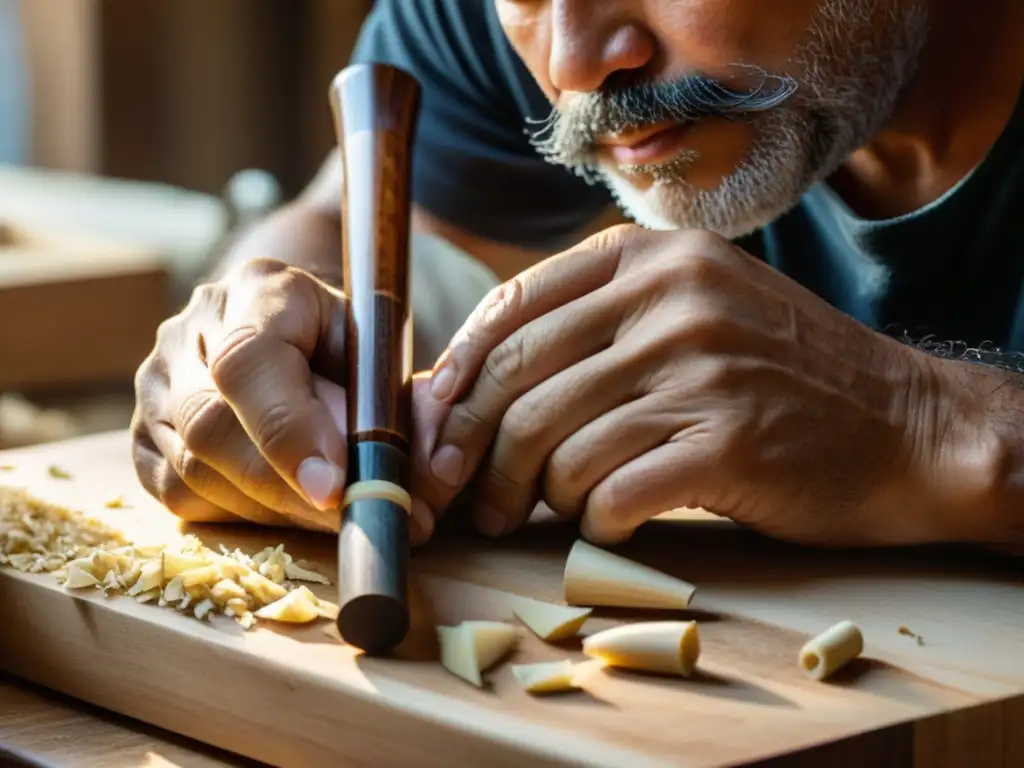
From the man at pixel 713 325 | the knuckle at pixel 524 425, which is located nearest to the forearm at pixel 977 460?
the man at pixel 713 325

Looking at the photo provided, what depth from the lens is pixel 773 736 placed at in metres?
0.56

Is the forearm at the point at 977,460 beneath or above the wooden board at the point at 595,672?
above

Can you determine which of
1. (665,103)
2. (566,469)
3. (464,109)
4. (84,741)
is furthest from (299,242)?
(84,741)

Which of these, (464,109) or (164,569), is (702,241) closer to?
(164,569)

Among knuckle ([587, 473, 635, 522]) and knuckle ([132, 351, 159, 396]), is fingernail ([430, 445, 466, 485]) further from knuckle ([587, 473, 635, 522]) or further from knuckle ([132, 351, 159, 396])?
knuckle ([132, 351, 159, 396])

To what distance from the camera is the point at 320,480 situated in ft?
2.37

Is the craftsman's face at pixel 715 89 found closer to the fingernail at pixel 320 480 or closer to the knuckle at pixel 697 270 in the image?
the knuckle at pixel 697 270

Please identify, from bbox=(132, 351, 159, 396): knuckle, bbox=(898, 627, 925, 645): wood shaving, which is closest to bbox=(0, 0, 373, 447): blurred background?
bbox=(132, 351, 159, 396): knuckle

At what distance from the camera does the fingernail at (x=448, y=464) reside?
→ 0.79m

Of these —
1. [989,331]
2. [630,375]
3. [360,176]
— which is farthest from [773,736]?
[989,331]

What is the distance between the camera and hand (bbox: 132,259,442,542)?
0.75m

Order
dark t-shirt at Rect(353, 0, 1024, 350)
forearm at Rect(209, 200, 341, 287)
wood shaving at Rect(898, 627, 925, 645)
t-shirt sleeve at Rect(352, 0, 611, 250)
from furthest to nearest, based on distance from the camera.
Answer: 1. t-shirt sleeve at Rect(352, 0, 611, 250)
2. forearm at Rect(209, 200, 341, 287)
3. dark t-shirt at Rect(353, 0, 1024, 350)
4. wood shaving at Rect(898, 627, 925, 645)

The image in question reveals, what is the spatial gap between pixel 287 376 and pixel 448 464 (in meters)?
0.10

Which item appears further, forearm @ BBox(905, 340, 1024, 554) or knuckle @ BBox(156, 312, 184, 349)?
knuckle @ BBox(156, 312, 184, 349)
